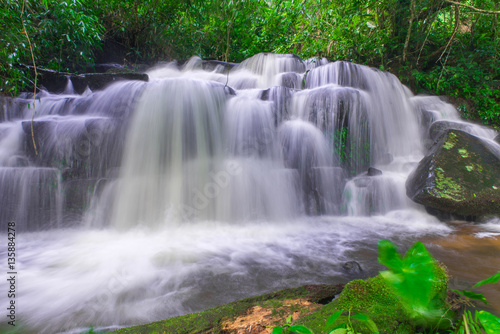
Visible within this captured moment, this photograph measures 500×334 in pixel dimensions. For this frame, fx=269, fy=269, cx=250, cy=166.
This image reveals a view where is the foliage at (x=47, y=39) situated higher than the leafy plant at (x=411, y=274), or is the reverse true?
the foliage at (x=47, y=39)

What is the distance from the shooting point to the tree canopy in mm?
6520

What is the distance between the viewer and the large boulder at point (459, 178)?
4078 mm

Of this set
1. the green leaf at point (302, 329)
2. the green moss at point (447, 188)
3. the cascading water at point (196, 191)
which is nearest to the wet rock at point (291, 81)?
the cascading water at point (196, 191)

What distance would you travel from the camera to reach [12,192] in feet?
13.1

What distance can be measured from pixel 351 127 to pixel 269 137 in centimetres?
184

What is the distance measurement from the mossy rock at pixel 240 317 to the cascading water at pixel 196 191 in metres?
0.58

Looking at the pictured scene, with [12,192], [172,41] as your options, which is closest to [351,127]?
[12,192]

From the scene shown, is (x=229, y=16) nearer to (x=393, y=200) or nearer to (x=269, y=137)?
(x=269, y=137)

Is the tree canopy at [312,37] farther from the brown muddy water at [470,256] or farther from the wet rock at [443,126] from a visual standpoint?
the brown muddy water at [470,256]

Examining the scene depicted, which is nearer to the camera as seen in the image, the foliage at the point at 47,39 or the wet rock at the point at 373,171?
the foliage at the point at 47,39

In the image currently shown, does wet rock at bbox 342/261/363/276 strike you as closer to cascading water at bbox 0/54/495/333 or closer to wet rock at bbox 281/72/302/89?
cascading water at bbox 0/54/495/333

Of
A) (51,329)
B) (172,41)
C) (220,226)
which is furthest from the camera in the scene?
(172,41)

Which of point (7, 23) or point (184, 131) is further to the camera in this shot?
point (184, 131)

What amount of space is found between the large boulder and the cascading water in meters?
0.43
